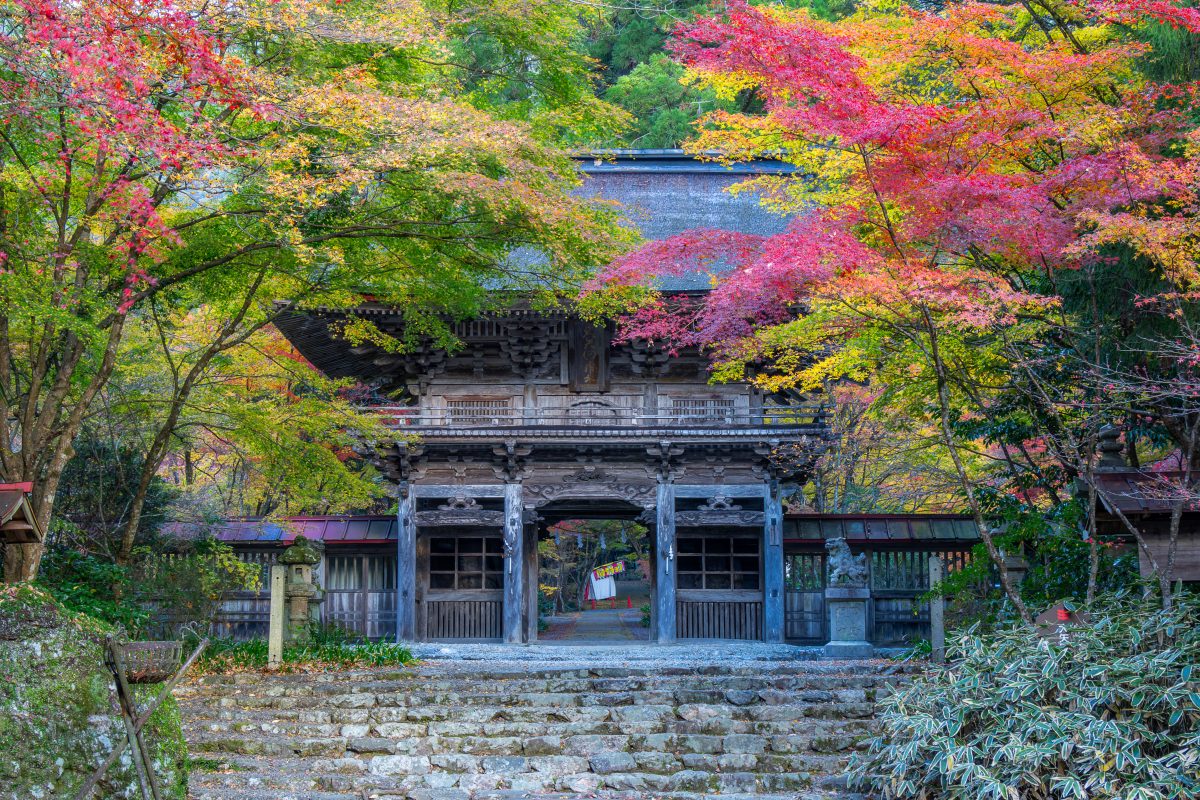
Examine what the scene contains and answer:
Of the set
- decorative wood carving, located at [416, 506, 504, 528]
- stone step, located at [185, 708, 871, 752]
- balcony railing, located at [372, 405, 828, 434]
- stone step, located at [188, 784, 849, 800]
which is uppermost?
balcony railing, located at [372, 405, 828, 434]

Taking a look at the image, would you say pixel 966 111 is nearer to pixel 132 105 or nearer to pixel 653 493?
pixel 132 105

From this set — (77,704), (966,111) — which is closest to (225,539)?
(77,704)

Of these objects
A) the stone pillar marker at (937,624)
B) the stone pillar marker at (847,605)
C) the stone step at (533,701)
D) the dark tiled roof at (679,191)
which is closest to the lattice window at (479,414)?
the dark tiled roof at (679,191)

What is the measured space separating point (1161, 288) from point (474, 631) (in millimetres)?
11973

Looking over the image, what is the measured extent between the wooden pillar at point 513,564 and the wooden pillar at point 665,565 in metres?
2.25

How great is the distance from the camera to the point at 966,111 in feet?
33.9

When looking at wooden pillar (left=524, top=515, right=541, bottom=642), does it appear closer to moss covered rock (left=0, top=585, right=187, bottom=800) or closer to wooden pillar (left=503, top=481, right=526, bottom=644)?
wooden pillar (left=503, top=481, right=526, bottom=644)

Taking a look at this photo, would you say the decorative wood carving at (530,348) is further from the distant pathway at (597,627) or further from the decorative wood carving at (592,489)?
the distant pathway at (597,627)

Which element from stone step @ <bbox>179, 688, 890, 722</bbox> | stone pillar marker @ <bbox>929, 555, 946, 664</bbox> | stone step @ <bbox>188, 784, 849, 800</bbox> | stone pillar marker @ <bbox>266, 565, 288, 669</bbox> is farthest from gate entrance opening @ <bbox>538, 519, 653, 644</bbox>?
stone step @ <bbox>188, 784, 849, 800</bbox>

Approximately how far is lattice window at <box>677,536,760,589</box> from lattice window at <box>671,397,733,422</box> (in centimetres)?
233

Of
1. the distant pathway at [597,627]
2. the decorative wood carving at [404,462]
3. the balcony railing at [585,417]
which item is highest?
the balcony railing at [585,417]

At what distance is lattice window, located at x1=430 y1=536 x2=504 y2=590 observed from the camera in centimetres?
1884

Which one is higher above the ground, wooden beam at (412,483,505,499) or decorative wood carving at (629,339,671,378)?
decorative wood carving at (629,339,671,378)

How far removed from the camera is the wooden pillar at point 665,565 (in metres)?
17.8
